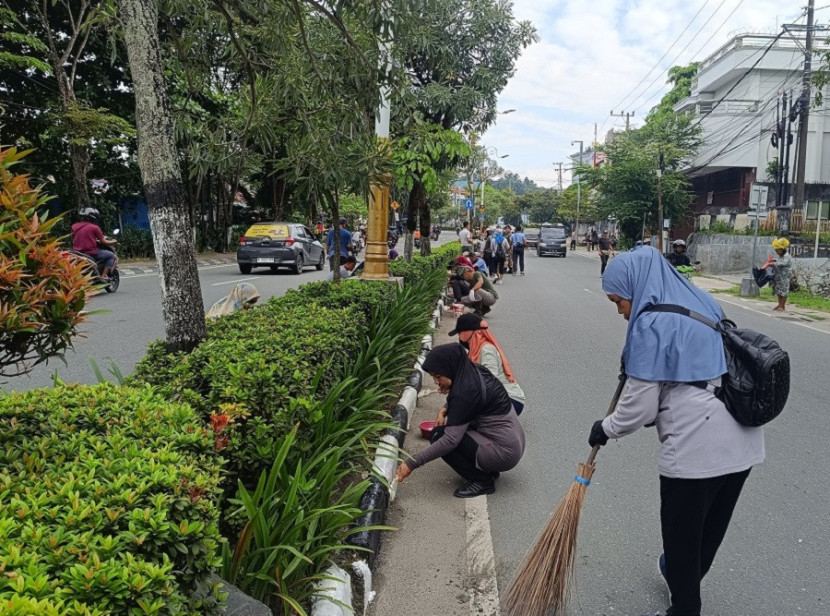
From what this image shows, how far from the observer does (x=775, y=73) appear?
113ft

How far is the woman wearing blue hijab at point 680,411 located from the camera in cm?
239

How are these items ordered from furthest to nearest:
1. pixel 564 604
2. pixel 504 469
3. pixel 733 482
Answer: pixel 504 469
pixel 564 604
pixel 733 482

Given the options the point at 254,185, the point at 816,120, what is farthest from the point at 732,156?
the point at 254,185

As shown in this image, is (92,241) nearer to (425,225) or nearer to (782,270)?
(425,225)

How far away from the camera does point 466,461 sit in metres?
4.17

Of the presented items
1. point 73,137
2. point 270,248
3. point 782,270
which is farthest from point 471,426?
point 73,137

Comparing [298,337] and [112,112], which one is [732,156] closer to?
[112,112]

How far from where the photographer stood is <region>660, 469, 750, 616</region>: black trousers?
8.10 ft

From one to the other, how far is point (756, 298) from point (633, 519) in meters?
15.2

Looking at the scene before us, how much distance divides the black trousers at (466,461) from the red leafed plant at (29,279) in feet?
8.60

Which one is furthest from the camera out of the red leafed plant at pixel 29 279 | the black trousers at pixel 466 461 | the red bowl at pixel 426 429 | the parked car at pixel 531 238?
the parked car at pixel 531 238

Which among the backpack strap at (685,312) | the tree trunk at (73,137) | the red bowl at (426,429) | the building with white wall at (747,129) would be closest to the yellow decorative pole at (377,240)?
the red bowl at (426,429)

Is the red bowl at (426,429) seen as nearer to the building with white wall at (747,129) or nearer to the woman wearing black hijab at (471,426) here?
the woman wearing black hijab at (471,426)

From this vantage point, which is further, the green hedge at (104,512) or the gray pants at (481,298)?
the gray pants at (481,298)
